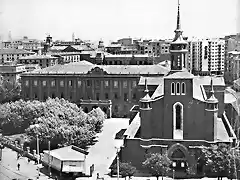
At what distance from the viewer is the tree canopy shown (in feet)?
82.0

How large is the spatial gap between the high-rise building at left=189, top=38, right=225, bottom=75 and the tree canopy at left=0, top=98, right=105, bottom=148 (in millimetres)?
35250

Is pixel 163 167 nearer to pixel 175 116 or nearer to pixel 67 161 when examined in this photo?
pixel 175 116

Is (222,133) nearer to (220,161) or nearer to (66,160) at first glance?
(220,161)

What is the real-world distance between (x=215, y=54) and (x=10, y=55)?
27.9 meters

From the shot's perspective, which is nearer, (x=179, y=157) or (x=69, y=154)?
(x=179, y=157)

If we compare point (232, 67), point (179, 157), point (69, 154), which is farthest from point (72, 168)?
point (232, 67)

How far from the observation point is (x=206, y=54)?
65688mm

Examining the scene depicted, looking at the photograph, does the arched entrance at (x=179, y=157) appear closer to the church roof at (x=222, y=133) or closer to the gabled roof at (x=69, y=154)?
the church roof at (x=222, y=133)

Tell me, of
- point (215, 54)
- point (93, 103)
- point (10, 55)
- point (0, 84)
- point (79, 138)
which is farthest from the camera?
point (215, 54)

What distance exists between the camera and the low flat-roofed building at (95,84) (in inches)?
1490

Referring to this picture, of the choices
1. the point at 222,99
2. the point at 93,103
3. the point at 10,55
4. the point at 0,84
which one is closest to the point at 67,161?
the point at 222,99

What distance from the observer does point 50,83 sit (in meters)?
39.3

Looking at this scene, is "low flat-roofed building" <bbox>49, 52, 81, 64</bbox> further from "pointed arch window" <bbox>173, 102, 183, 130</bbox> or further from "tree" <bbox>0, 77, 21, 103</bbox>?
"pointed arch window" <bbox>173, 102, 183, 130</bbox>

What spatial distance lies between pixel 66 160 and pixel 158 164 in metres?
4.19
